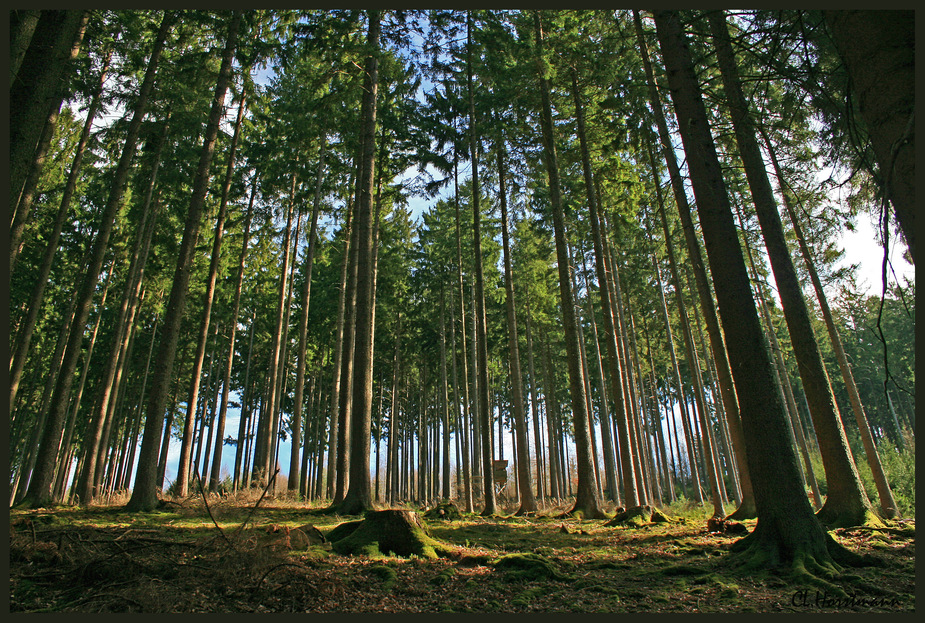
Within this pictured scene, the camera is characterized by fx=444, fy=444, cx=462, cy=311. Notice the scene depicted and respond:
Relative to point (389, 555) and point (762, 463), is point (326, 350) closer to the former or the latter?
point (389, 555)

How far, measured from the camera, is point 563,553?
5871 mm

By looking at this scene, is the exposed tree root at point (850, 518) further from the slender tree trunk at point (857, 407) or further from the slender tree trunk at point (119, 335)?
the slender tree trunk at point (119, 335)

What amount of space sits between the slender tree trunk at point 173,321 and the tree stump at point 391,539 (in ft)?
20.1

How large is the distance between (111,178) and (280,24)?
687cm

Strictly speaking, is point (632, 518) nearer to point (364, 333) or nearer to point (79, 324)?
point (364, 333)

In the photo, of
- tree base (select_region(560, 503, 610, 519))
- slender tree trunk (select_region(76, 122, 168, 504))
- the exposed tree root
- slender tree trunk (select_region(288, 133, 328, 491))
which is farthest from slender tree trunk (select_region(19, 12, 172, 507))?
the exposed tree root

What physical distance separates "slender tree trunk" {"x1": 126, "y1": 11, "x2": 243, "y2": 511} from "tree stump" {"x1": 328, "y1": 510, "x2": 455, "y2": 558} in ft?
20.1

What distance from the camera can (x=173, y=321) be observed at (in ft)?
32.6

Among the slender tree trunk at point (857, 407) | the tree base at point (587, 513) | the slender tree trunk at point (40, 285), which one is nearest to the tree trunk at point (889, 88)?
the slender tree trunk at point (857, 407)

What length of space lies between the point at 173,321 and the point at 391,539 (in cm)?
770

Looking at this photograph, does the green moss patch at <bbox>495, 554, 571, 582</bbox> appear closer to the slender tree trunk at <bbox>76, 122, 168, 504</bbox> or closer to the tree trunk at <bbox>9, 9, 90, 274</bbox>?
the tree trunk at <bbox>9, 9, 90, 274</bbox>

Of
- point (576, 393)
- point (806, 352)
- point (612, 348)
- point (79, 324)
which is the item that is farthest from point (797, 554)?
Result: point (79, 324)

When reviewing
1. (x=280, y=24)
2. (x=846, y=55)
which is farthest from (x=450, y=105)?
(x=846, y=55)

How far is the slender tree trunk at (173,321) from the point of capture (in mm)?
9273
